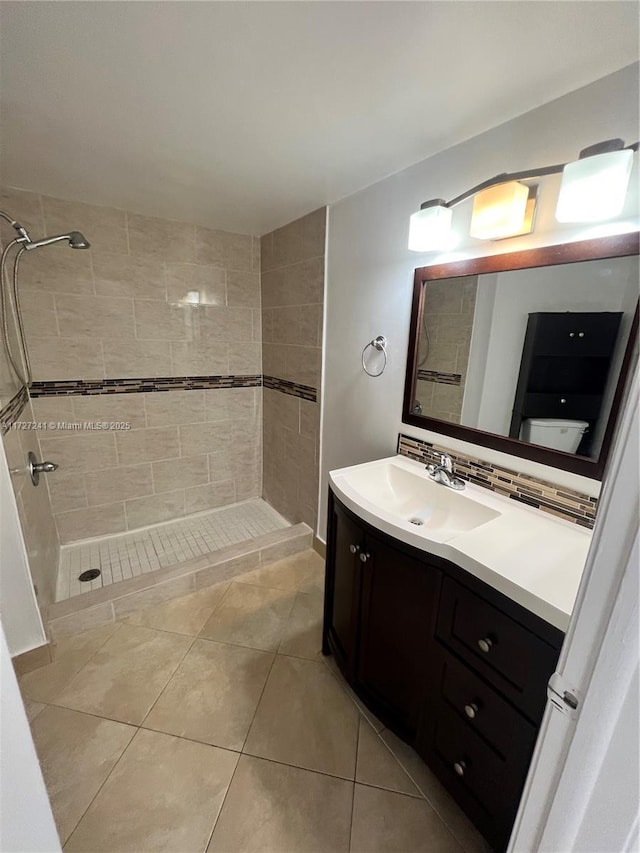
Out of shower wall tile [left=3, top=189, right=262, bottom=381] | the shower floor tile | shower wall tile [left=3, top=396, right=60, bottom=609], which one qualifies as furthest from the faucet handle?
shower wall tile [left=3, top=189, right=262, bottom=381]

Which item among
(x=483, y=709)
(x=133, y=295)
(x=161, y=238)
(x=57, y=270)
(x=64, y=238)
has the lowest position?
(x=483, y=709)

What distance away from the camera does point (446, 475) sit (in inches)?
55.7

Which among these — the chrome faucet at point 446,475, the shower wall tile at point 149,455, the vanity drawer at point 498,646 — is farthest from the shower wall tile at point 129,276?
the vanity drawer at point 498,646

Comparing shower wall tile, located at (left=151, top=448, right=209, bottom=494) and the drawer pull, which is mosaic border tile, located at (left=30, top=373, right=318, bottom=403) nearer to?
shower wall tile, located at (left=151, top=448, right=209, bottom=494)

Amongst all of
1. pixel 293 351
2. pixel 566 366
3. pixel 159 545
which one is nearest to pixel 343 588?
pixel 566 366

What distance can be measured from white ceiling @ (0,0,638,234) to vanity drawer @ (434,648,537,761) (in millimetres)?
1608

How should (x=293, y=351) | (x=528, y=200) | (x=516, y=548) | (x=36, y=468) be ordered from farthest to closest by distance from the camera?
1. (x=293, y=351)
2. (x=36, y=468)
3. (x=528, y=200)
4. (x=516, y=548)

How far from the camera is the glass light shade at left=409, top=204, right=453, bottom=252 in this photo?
130 centimetres

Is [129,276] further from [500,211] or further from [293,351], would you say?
[500,211]

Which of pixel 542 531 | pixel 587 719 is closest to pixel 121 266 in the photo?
pixel 542 531

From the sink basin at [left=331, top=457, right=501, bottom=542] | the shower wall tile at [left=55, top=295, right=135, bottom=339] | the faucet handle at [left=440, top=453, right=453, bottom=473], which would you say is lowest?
the sink basin at [left=331, top=457, right=501, bottom=542]

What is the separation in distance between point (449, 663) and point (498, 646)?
201 millimetres

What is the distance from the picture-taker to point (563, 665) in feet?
1.84

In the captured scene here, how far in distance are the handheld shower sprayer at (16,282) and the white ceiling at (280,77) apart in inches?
11.2
